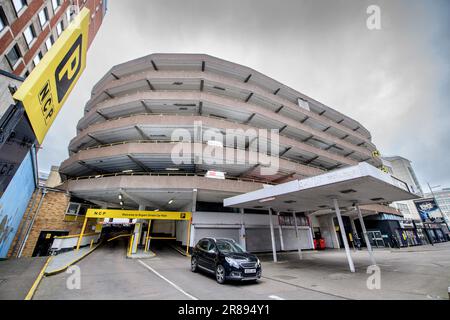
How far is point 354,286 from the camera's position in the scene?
267 inches

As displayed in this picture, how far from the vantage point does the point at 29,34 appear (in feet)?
43.8

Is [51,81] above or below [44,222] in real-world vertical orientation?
above

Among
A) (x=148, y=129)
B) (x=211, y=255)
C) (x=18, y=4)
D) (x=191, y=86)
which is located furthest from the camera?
(x=191, y=86)

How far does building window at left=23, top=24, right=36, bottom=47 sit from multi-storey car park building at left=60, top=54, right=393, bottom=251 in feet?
24.3

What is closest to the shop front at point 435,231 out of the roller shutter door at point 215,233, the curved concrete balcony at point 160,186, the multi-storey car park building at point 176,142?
the multi-storey car park building at point 176,142

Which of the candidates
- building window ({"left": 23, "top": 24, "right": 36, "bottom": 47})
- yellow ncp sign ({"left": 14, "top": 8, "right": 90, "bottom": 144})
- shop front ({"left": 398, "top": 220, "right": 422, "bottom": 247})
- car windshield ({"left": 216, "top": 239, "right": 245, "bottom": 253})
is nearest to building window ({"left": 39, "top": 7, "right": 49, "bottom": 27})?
building window ({"left": 23, "top": 24, "right": 36, "bottom": 47})

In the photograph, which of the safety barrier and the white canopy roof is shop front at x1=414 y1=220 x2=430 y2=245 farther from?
the safety barrier

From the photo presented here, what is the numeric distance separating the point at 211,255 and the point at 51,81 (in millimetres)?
8018

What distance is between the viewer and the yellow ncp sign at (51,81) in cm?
364

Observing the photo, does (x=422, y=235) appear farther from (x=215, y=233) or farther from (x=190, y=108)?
(x=190, y=108)

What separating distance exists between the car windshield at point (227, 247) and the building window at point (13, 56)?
17.4 m

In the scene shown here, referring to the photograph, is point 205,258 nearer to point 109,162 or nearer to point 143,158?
point 143,158

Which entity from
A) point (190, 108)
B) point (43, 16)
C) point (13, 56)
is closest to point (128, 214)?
point (190, 108)

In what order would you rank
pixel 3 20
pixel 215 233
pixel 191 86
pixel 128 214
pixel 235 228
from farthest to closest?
pixel 191 86 < pixel 235 228 < pixel 215 233 < pixel 128 214 < pixel 3 20
